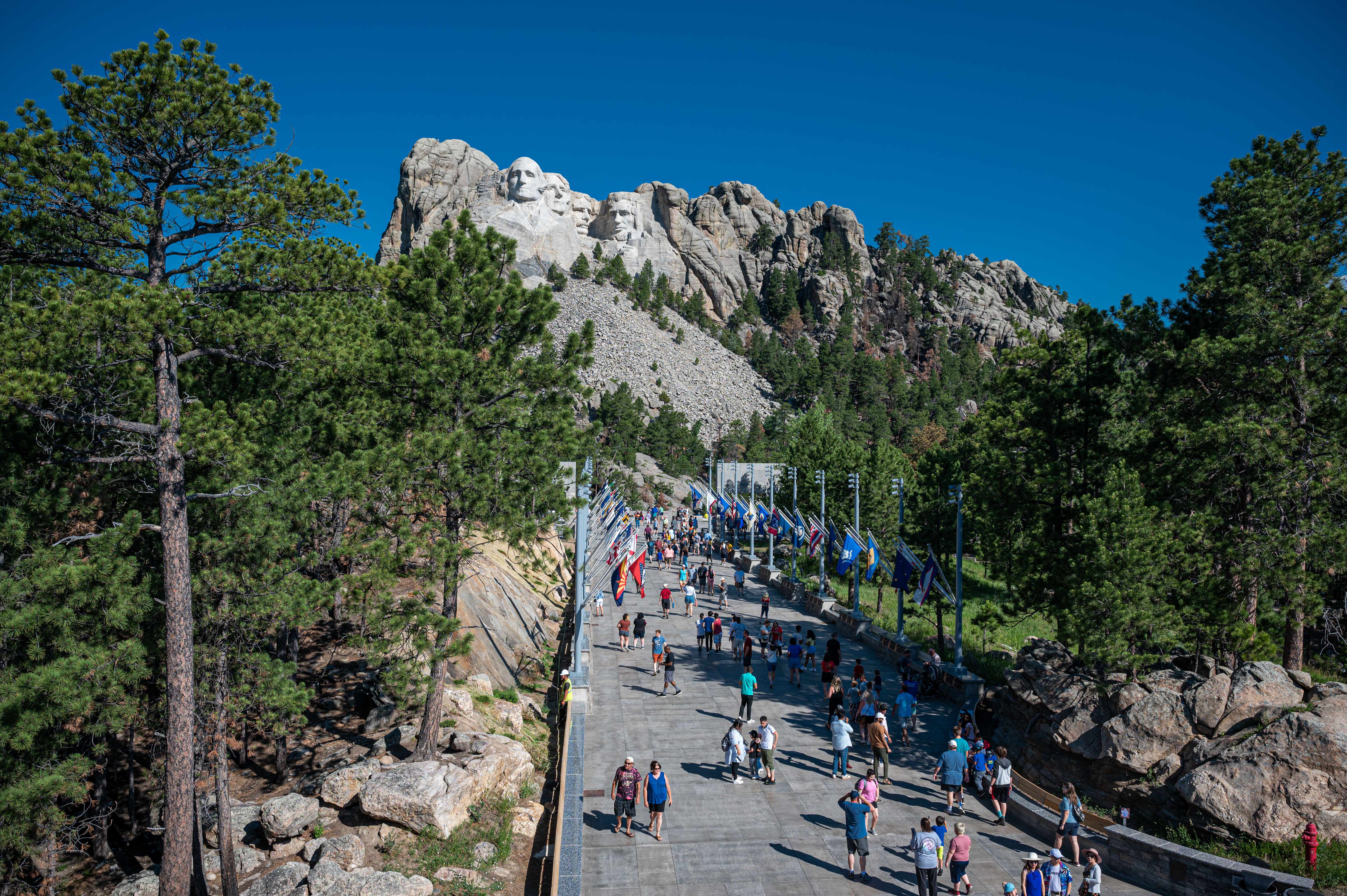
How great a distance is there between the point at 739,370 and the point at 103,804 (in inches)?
4412

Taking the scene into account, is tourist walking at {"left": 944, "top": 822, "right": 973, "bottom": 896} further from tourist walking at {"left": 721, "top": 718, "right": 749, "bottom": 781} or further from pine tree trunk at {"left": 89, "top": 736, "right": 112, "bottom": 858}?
pine tree trunk at {"left": 89, "top": 736, "right": 112, "bottom": 858}

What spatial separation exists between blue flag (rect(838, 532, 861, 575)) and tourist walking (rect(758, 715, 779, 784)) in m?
11.9

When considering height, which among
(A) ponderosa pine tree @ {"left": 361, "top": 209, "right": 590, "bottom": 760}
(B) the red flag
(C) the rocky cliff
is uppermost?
(C) the rocky cliff

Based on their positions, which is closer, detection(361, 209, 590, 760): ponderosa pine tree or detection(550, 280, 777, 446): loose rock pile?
detection(361, 209, 590, 760): ponderosa pine tree

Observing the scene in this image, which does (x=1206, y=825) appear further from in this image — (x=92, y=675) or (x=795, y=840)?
(x=92, y=675)

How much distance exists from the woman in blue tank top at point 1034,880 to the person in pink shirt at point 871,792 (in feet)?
7.55

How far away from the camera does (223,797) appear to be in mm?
11695

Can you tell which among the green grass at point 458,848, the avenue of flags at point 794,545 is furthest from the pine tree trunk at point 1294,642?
the green grass at point 458,848

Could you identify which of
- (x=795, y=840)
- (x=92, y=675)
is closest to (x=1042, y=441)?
(x=795, y=840)

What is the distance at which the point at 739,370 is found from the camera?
400ft

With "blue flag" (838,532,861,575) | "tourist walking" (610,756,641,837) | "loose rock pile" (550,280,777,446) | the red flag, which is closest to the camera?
"tourist walking" (610,756,641,837)

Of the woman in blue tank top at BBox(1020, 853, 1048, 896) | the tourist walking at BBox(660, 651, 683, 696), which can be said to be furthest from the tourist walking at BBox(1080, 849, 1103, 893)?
the tourist walking at BBox(660, 651, 683, 696)

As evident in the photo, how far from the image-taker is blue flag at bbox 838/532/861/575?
1020 inches

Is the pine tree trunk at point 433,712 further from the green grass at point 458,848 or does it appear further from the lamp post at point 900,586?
the lamp post at point 900,586
